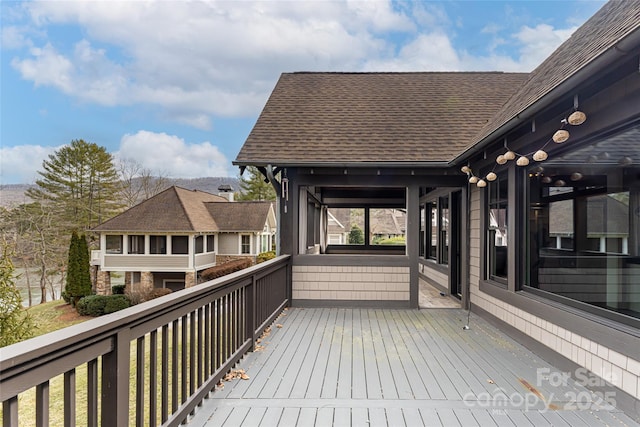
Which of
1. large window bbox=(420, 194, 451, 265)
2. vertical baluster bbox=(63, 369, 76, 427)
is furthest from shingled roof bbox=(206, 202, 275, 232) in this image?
vertical baluster bbox=(63, 369, 76, 427)

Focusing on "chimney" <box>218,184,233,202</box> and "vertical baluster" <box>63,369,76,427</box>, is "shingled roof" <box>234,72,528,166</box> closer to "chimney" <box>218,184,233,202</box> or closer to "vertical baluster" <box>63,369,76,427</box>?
"vertical baluster" <box>63,369,76,427</box>

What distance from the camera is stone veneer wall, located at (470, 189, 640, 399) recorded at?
2.49 metres

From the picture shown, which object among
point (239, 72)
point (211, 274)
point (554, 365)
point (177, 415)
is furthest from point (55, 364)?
point (239, 72)

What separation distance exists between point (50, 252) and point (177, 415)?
2116 centimetres

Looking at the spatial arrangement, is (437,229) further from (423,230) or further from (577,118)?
(577,118)

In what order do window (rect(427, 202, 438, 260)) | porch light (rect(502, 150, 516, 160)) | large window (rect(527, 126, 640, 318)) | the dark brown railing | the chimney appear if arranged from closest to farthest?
the dark brown railing, large window (rect(527, 126, 640, 318)), porch light (rect(502, 150, 516, 160)), window (rect(427, 202, 438, 260)), the chimney

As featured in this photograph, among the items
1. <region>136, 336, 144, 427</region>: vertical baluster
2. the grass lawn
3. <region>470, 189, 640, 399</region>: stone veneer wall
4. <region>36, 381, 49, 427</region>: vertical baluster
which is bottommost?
the grass lawn

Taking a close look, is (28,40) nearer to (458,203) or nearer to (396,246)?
(396,246)

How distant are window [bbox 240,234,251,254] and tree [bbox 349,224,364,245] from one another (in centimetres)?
986

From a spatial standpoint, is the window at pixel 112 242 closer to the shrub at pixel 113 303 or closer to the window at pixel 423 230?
the shrub at pixel 113 303

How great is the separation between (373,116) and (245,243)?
54.7 ft

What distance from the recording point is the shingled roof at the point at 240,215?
2153 cm

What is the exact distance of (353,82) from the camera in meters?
8.17

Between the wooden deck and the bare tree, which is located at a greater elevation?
the bare tree
